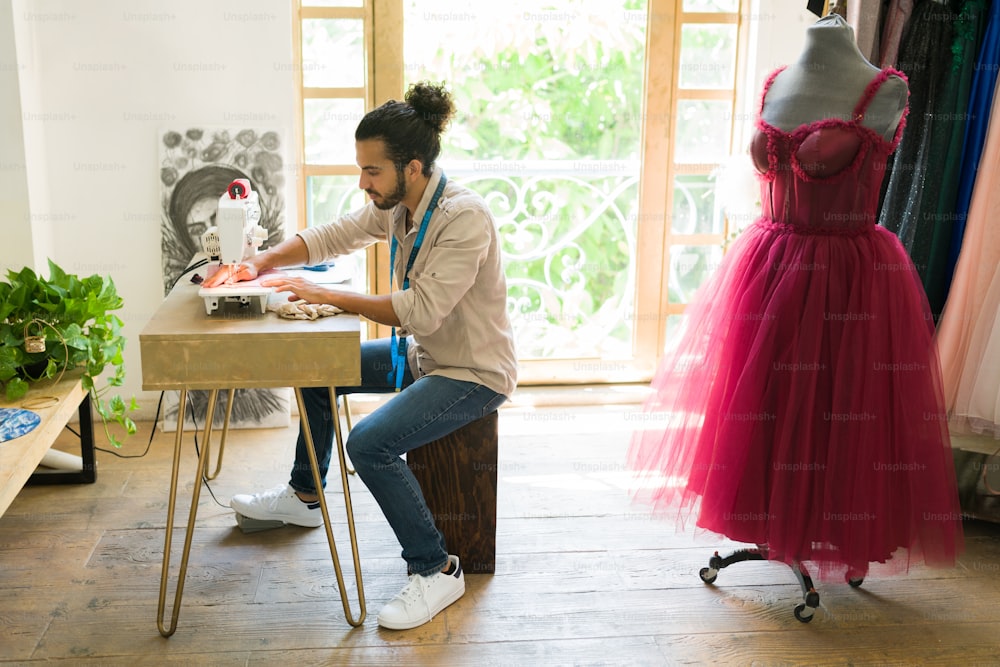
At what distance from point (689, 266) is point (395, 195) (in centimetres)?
188

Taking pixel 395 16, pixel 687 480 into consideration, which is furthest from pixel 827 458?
pixel 395 16

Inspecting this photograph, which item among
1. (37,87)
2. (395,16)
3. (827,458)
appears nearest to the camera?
(827,458)

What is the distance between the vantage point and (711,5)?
382 cm

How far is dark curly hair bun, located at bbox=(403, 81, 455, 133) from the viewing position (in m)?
2.44

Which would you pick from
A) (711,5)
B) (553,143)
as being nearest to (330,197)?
Answer: (553,143)

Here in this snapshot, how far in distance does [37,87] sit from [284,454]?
4.92 feet

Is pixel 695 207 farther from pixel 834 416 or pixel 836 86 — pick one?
pixel 834 416

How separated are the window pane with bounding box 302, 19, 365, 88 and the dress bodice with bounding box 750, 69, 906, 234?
5.62 feet

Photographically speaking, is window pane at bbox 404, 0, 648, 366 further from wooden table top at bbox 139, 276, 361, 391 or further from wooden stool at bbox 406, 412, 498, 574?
wooden table top at bbox 139, 276, 361, 391

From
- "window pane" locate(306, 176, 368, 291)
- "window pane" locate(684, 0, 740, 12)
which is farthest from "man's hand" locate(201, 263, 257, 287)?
"window pane" locate(684, 0, 740, 12)

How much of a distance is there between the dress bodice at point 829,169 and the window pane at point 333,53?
1713 millimetres

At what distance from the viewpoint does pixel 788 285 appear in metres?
2.43

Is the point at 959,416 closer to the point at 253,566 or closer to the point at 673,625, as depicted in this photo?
the point at 673,625

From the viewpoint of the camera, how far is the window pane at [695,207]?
3969 mm
